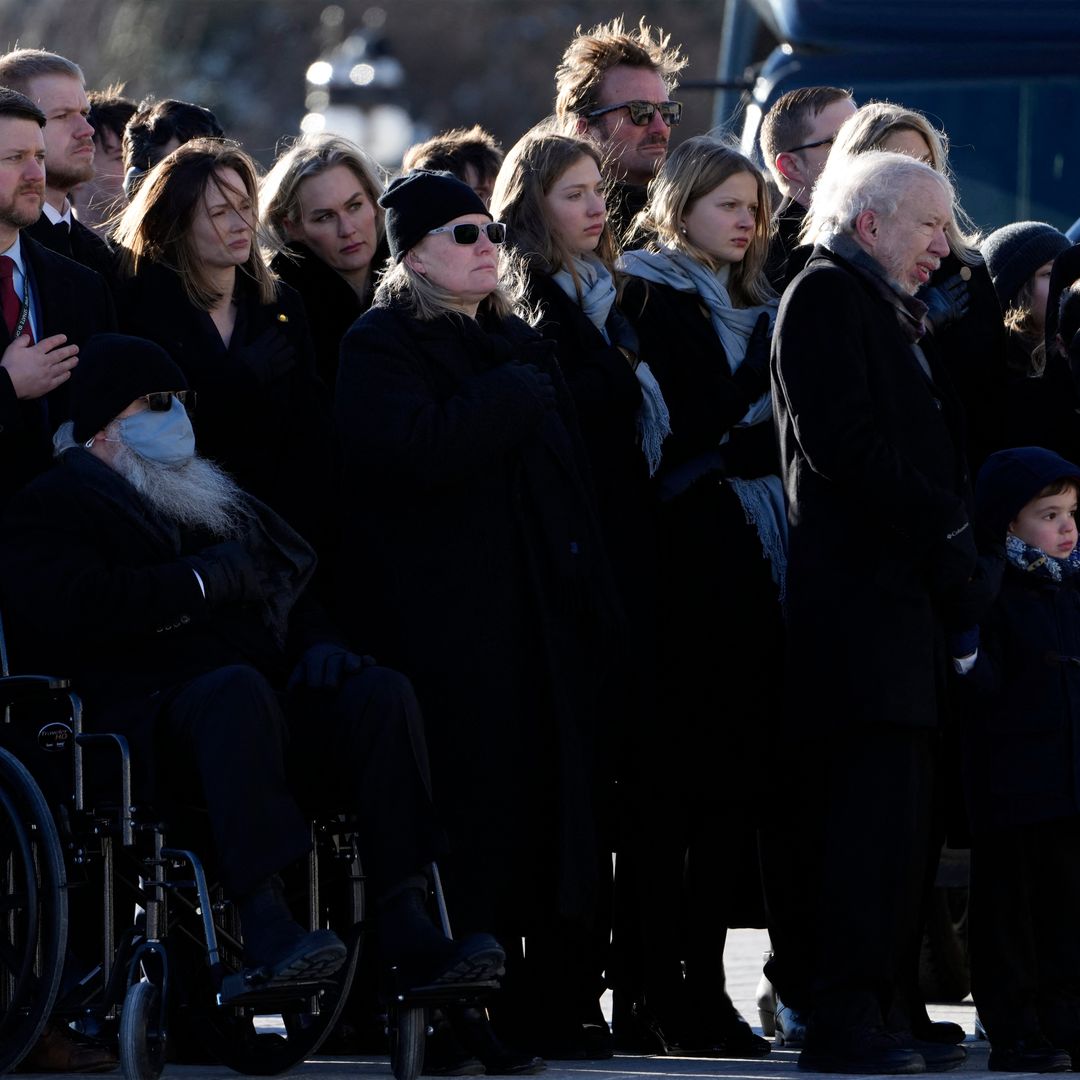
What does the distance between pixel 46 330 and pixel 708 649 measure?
1833 mm

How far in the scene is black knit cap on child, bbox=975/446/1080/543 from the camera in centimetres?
661

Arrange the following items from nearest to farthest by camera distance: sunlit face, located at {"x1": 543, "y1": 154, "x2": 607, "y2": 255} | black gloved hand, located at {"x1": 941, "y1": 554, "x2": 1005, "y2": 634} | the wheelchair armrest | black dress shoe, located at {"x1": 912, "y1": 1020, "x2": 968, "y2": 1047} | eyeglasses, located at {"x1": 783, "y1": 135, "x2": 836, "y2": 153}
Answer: the wheelchair armrest, black gloved hand, located at {"x1": 941, "y1": 554, "x2": 1005, "y2": 634}, black dress shoe, located at {"x1": 912, "y1": 1020, "x2": 968, "y2": 1047}, sunlit face, located at {"x1": 543, "y1": 154, "x2": 607, "y2": 255}, eyeglasses, located at {"x1": 783, "y1": 135, "x2": 836, "y2": 153}

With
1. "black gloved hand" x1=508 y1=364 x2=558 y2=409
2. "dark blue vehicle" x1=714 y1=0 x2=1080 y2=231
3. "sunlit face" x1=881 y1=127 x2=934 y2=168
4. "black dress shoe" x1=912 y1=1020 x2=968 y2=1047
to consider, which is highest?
"dark blue vehicle" x1=714 y1=0 x2=1080 y2=231

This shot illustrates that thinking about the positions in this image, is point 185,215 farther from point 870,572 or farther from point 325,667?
point 870,572

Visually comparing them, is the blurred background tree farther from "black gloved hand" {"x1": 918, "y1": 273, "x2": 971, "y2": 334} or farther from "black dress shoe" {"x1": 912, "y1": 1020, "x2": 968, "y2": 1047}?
"black dress shoe" {"x1": 912, "y1": 1020, "x2": 968, "y2": 1047}

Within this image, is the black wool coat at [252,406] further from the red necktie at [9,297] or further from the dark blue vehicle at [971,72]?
the dark blue vehicle at [971,72]

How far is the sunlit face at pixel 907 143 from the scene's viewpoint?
711 cm

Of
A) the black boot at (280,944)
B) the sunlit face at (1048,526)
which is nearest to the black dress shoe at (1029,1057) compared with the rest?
the sunlit face at (1048,526)

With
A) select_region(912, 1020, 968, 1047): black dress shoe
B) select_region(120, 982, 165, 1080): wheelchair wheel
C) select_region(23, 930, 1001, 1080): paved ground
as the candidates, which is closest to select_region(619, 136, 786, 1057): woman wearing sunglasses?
select_region(23, 930, 1001, 1080): paved ground

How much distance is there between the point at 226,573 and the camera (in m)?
6.18

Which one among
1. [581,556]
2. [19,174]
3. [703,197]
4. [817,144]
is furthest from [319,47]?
[581,556]

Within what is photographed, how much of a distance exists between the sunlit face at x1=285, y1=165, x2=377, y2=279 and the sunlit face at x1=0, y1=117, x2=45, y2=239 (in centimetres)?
90

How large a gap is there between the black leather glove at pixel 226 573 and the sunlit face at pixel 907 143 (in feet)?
6.70

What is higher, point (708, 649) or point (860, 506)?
point (860, 506)
